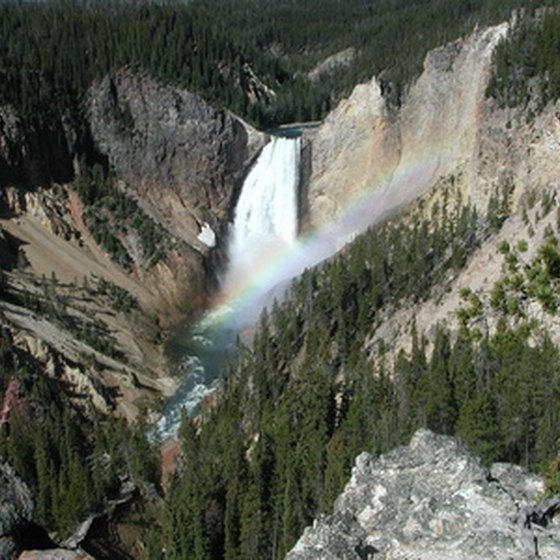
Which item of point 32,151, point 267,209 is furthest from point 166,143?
point 32,151

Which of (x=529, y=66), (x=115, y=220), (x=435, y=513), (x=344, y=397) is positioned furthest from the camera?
(x=115, y=220)

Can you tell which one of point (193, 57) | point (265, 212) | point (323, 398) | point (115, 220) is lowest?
point (323, 398)

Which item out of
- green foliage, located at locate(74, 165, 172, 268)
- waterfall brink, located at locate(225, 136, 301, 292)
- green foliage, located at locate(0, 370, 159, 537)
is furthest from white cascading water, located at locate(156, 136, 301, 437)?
green foliage, located at locate(0, 370, 159, 537)

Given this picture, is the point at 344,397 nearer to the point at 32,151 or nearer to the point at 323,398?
the point at 323,398

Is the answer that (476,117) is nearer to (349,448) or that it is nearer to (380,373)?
(380,373)

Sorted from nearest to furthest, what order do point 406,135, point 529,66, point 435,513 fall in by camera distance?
point 435,513 < point 529,66 < point 406,135

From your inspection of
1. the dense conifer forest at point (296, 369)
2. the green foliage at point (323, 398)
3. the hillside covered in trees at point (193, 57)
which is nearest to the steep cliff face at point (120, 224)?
the dense conifer forest at point (296, 369)

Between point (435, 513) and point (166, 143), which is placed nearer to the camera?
point (435, 513)
